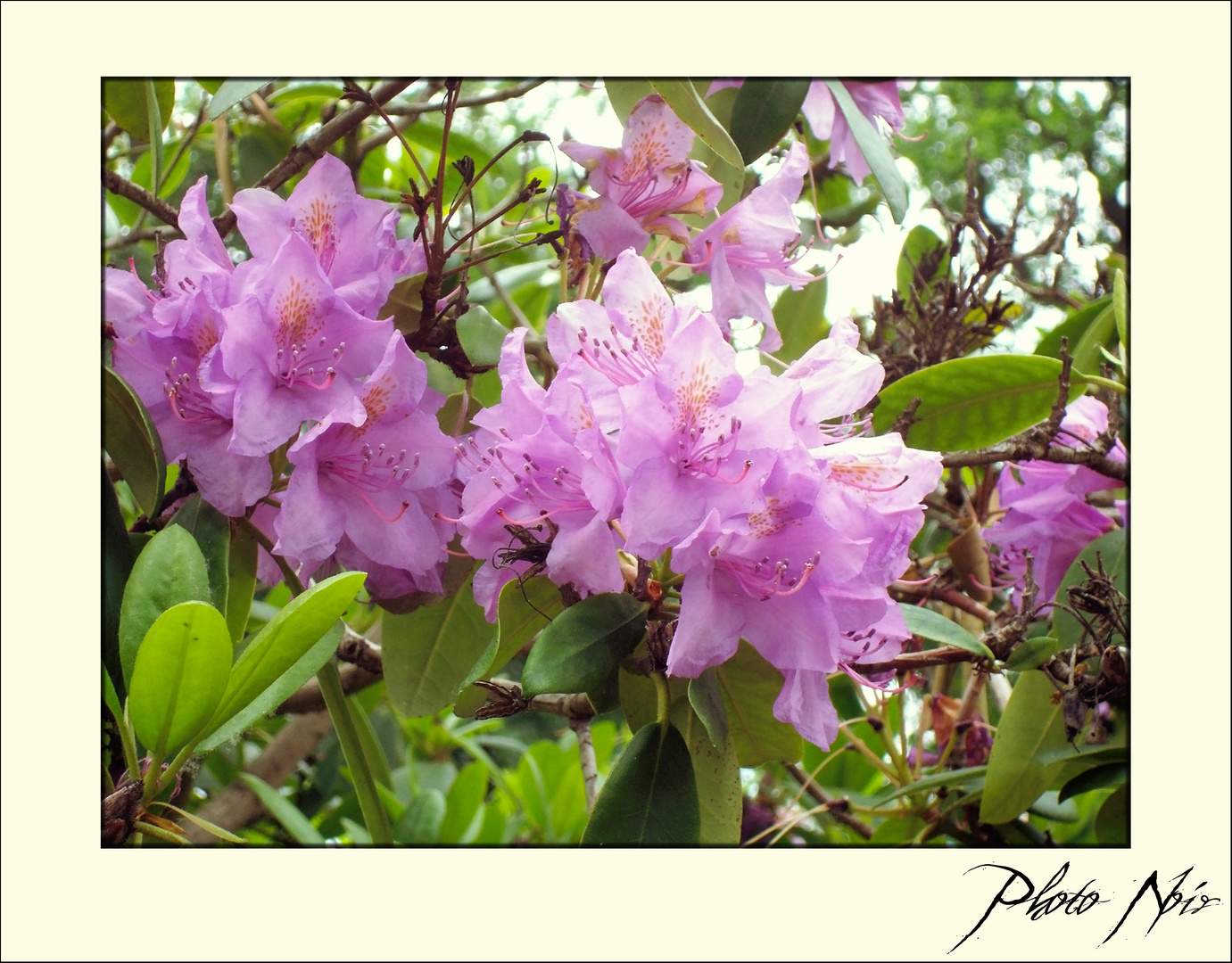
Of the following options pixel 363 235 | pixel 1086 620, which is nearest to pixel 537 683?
pixel 363 235

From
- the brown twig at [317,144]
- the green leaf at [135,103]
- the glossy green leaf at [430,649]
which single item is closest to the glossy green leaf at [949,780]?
the glossy green leaf at [430,649]

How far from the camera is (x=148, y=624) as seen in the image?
2.32 ft

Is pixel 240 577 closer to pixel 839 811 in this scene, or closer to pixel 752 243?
pixel 752 243

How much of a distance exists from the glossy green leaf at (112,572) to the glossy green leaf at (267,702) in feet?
0.28

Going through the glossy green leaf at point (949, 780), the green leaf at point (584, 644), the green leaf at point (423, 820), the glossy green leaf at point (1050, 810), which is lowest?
the green leaf at point (423, 820)

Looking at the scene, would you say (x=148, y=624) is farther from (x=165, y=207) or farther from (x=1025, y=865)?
(x=1025, y=865)

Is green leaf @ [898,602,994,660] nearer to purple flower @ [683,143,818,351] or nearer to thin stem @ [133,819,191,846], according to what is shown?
purple flower @ [683,143,818,351]

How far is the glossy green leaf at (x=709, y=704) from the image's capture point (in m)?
0.69

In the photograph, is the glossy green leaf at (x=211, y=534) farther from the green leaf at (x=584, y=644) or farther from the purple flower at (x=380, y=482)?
the green leaf at (x=584, y=644)

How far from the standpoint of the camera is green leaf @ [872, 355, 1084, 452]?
36.3 inches

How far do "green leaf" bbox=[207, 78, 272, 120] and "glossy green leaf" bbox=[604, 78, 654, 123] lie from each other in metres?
0.27

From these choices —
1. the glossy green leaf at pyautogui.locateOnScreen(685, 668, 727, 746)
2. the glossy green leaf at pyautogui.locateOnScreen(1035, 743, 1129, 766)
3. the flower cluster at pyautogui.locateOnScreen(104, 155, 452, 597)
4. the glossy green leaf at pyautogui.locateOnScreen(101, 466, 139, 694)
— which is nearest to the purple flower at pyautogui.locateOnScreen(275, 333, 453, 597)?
the flower cluster at pyautogui.locateOnScreen(104, 155, 452, 597)

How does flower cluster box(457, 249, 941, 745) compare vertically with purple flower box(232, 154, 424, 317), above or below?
below

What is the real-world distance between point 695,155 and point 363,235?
0.29m
